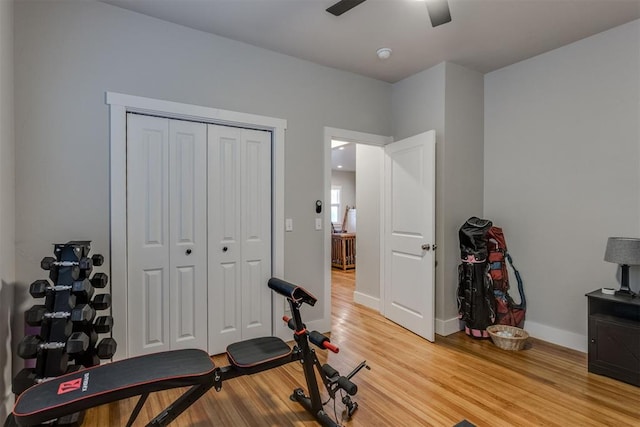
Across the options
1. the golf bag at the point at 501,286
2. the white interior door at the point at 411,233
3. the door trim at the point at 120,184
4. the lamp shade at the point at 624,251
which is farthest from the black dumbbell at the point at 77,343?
the lamp shade at the point at 624,251

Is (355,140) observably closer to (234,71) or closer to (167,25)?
(234,71)

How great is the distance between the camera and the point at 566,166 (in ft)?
10.3

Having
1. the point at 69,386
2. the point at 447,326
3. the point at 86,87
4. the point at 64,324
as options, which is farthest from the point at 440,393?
the point at 86,87

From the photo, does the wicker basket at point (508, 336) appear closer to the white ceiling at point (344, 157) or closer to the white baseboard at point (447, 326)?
the white baseboard at point (447, 326)

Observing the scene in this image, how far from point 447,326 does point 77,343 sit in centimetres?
316

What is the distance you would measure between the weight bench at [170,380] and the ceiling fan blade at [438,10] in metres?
1.87

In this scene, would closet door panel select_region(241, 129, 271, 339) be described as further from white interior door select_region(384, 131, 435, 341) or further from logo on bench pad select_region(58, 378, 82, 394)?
logo on bench pad select_region(58, 378, 82, 394)

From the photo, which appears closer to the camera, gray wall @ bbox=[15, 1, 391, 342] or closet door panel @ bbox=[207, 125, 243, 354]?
gray wall @ bbox=[15, 1, 391, 342]

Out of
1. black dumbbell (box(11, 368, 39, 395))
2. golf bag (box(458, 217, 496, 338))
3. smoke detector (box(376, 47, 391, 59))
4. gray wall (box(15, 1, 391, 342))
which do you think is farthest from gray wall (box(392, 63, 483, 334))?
black dumbbell (box(11, 368, 39, 395))

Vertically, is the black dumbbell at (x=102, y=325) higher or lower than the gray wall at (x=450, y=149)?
lower

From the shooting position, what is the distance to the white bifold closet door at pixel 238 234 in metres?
2.93

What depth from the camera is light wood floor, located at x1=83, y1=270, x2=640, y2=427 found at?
2.06 meters

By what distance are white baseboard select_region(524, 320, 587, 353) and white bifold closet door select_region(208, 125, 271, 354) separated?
2.67 m

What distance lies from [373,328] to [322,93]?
257 centimetres
